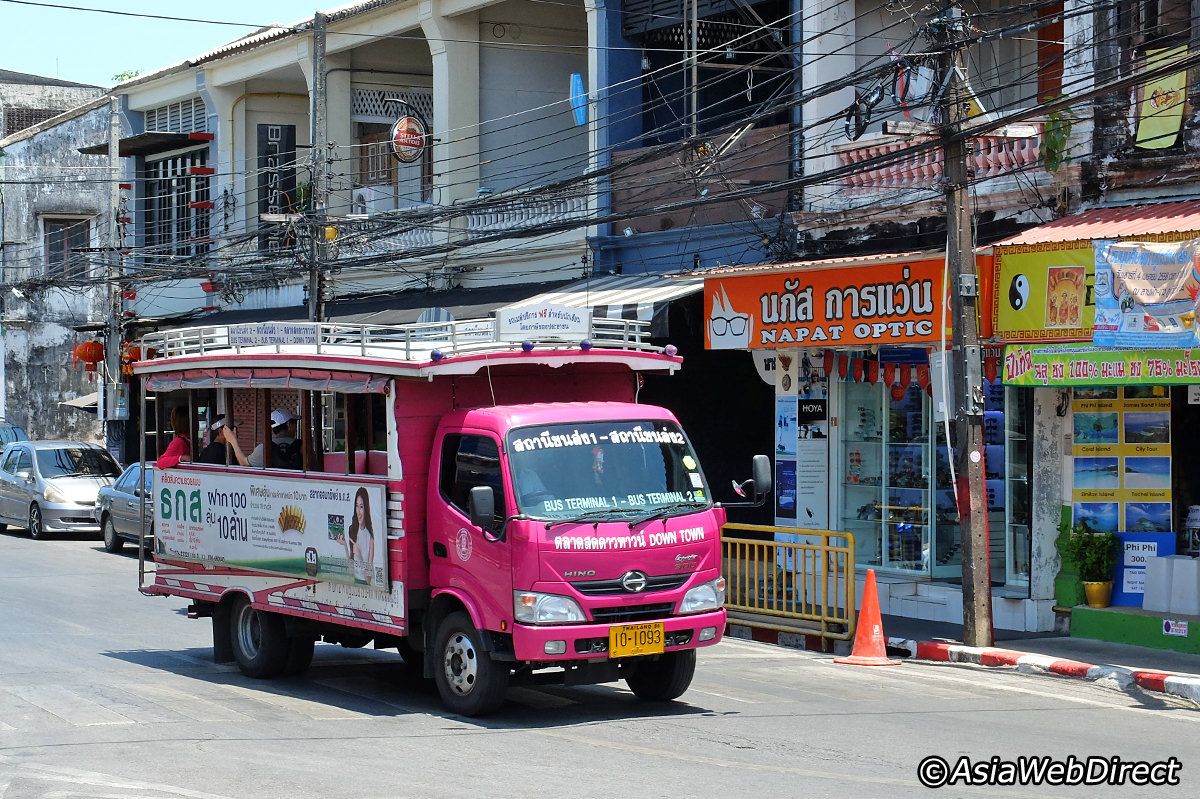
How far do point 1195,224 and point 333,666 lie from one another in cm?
926

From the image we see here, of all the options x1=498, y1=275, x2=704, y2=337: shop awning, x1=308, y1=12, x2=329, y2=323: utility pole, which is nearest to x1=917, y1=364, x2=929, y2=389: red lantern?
x1=498, y1=275, x2=704, y2=337: shop awning

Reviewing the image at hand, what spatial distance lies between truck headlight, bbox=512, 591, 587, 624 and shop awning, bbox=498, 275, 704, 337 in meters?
8.54

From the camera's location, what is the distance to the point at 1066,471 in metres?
16.8

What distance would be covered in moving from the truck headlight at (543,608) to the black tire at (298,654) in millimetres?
3464

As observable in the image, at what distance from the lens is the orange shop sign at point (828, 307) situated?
57.0ft

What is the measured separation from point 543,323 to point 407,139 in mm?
15542

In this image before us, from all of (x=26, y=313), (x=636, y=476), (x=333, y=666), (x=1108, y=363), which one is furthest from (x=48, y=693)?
(x=26, y=313)

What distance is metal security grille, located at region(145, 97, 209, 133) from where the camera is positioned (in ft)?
119

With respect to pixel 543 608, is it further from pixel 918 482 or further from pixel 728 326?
pixel 728 326

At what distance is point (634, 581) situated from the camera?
A: 1121 centimetres

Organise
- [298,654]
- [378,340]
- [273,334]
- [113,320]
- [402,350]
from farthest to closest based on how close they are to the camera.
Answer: [113,320]
[298,654]
[273,334]
[378,340]
[402,350]

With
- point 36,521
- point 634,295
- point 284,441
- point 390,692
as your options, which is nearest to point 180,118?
point 36,521

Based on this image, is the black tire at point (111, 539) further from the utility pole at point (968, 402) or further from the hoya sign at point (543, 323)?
the hoya sign at point (543, 323)

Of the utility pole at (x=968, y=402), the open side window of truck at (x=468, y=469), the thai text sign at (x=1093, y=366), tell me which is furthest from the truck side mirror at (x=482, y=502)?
the thai text sign at (x=1093, y=366)
